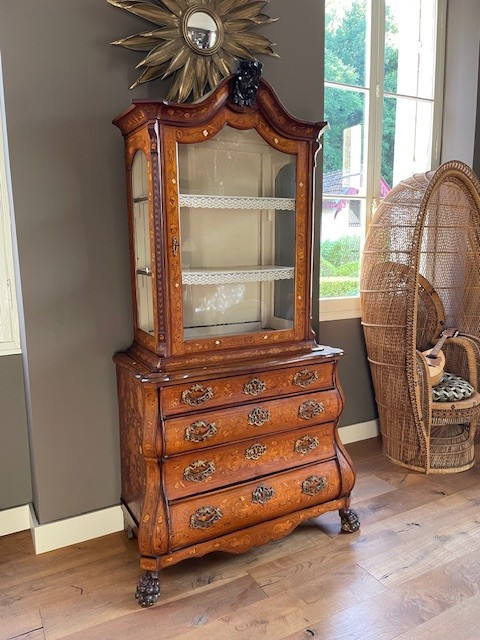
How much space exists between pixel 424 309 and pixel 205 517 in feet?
6.04

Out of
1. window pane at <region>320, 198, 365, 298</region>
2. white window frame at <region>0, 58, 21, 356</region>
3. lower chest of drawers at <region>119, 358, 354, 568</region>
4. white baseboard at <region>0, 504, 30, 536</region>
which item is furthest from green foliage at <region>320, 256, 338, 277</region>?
white baseboard at <region>0, 504, 30, 536</region>

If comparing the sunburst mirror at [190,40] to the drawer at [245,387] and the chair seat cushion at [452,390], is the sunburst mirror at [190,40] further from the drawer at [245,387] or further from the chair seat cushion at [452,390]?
the chair seat cushion at [452,390]

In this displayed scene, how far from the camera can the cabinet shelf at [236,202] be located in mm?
1770

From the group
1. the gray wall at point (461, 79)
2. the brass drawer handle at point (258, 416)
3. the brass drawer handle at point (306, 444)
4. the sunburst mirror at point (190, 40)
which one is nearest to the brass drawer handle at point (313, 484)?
the brass drawer handle at point (306, 444)

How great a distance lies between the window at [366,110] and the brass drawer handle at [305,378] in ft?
3.02

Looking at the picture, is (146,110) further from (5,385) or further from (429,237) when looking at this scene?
(429,237)

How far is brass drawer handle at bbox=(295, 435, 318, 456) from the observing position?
1936mm

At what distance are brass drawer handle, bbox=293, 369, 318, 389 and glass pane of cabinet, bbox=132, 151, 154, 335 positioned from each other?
0.59m

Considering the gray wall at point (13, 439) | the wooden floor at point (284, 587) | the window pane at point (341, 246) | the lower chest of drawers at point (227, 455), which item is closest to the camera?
the wooden floor at point (284, 587)

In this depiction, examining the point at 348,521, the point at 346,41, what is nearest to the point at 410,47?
the point at 346,41

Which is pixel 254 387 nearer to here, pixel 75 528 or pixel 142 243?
pixel 142 243

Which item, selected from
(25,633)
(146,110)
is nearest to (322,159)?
(146,110)

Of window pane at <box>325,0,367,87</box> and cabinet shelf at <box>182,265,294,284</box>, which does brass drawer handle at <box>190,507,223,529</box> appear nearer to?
cabinet shelf at <box>182,265,294,284</box>

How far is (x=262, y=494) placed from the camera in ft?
6.02
